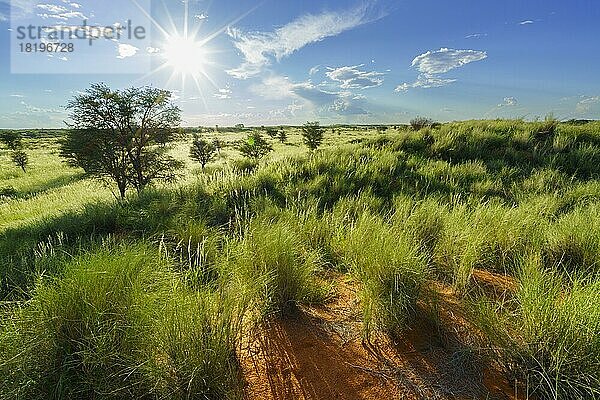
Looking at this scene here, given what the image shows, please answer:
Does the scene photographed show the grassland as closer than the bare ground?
Yes

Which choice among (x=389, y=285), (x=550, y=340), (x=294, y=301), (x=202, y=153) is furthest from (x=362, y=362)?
(x=202, y=153)

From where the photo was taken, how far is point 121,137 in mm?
14914

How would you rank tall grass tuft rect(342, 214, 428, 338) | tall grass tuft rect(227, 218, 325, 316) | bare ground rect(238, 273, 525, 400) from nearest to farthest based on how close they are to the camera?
bare ground rect(238, 273, 525, 400)
tall grass tuft rect(342, 214, 428, 338)
tall grass tuft rect(227, 218, 325, 316)

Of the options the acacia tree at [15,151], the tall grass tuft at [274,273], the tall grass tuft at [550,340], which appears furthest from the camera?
the acacia tree at [15,151]

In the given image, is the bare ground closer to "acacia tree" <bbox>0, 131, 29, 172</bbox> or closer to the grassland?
the grassland

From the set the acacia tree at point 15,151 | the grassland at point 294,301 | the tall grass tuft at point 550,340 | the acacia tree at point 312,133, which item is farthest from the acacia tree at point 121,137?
the acacia tree at point 15,151

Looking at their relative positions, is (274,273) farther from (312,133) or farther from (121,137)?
(312,133)

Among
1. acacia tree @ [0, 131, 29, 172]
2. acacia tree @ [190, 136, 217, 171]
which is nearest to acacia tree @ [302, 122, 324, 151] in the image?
acacia tree @ [190, 136, 217, 171]

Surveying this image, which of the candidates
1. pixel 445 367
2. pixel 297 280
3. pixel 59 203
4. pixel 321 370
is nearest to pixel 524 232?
pixel 445 367

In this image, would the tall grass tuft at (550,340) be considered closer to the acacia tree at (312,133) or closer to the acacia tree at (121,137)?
the acacia tree at (121,137)

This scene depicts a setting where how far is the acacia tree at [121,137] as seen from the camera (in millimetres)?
14203

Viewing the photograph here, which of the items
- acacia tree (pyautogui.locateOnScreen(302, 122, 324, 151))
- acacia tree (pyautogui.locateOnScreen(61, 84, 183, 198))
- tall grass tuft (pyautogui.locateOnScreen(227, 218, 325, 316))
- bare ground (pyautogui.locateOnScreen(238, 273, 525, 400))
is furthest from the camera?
acacia tree (pyautogui.locateOnScreen(302, 122, 324, 151))

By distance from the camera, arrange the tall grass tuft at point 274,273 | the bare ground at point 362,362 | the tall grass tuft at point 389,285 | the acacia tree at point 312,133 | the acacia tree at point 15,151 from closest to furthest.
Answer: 1. the bare ground at point 362,362
2. the tall grass tuft at point 389,285
3. the tall grass tuft at point 274,273
4. the acacia tree at point 15,151
5. the acacia tree at point 312,133

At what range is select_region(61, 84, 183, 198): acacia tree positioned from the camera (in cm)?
1420
